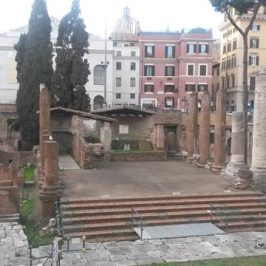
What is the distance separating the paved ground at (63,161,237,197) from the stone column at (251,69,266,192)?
4.64 feet

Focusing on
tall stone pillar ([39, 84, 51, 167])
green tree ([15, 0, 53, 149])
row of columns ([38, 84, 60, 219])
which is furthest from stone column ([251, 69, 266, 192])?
green tree ([15, 0, 53, 149])

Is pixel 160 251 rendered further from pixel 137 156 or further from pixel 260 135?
pixel 137 156

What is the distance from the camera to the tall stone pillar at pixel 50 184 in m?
17.2

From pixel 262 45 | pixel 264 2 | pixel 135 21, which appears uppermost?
pixel 135 21

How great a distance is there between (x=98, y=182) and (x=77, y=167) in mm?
5470

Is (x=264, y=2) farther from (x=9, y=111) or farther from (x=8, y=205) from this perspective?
(x=9, y=111)

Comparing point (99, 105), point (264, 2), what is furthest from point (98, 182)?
point (99, 105)

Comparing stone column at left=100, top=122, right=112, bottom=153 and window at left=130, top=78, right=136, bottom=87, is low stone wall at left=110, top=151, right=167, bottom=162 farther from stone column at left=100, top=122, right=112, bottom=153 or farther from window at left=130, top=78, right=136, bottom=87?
window at left=130, top=78, right=136, bottom=87

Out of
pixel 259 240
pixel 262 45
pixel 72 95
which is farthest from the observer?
pixel 262 45

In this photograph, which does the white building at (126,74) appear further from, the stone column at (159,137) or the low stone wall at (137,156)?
the low stone wall at (137,156)

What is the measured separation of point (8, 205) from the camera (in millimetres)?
17672

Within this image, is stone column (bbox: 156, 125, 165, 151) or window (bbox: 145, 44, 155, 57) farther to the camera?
window (bbox: 145, 44, 155, 57)

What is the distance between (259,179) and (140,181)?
533 cm

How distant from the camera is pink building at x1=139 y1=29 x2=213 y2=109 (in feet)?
204
